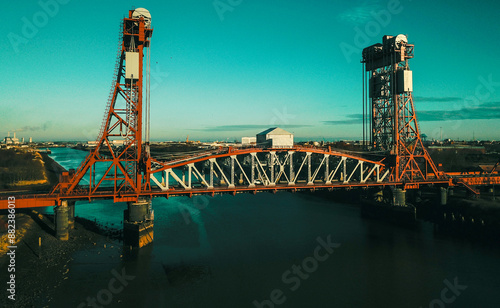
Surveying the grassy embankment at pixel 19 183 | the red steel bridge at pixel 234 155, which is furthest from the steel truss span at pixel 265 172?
the grassy embankment at pixel 19 183

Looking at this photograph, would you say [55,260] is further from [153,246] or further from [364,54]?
[364,54]

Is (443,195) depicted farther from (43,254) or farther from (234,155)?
(43,254)

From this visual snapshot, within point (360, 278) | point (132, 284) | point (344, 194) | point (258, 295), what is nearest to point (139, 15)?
point (132, 284)

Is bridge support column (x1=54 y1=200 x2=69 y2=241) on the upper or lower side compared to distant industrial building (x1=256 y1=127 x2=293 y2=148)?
lower

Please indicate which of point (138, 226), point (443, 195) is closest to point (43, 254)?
point (138, 226)

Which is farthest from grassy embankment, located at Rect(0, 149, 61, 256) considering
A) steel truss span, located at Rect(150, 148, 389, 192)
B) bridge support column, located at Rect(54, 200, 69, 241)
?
steel truss span, located at Rect(150, 148, 389, 192)

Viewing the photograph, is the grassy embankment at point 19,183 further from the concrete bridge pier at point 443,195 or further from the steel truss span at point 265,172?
the concrete bridge pier at point 443,195

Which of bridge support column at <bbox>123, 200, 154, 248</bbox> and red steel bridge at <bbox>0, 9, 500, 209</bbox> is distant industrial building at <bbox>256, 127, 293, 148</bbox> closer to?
red steel bridge at <bbox>0, 9, 500, 209</bbox>
